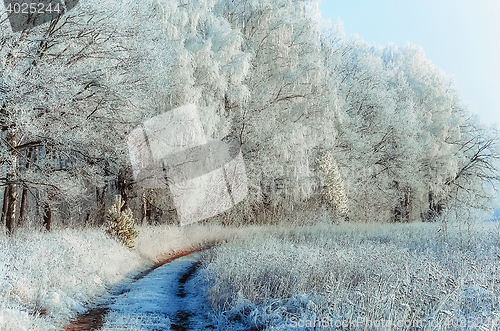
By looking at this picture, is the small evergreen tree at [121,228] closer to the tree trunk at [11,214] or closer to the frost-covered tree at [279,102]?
the tree trunk at [11,214]

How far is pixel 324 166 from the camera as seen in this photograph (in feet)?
61.4

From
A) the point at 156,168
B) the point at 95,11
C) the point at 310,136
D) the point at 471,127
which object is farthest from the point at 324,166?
the point at 471,127

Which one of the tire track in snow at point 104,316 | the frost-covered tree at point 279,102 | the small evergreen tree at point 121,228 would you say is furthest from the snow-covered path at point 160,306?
the frost-covered tree at point 279,102

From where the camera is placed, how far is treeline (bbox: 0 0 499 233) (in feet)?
26.9

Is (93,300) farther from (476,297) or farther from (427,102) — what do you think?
(427,102)

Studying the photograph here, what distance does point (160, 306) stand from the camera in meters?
6.11

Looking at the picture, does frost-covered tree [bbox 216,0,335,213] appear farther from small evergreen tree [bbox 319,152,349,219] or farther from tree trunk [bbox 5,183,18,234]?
tree trunk [bbox 5,183,18,234]

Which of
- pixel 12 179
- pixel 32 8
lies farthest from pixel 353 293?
pixel 32 8

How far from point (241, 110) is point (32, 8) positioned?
949cm

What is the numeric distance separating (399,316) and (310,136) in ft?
46.2

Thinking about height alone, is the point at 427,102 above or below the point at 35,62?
above

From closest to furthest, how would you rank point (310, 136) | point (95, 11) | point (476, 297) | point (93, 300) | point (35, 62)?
point (476, 297), point (93, 300), point (35, 62), point (95, 11), point (310, 136)

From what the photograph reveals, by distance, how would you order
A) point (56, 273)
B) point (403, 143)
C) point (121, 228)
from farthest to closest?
point (403, 143), point (121, 228), point (56, 273)

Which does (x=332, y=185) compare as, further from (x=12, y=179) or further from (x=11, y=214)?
(x=12, y=179)
